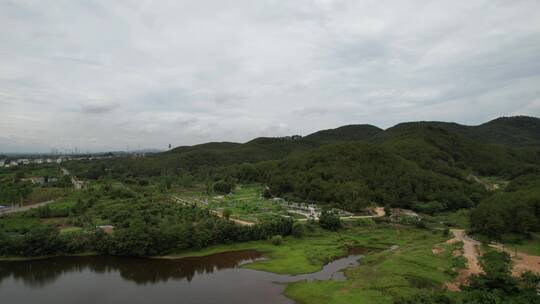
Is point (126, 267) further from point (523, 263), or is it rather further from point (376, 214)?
point (376, 214)

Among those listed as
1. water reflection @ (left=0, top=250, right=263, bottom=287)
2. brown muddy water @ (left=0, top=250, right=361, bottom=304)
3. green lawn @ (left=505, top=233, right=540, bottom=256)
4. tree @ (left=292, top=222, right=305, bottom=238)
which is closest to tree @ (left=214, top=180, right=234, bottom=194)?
tree @ (left=292, top=222, right=305, bottom=238)

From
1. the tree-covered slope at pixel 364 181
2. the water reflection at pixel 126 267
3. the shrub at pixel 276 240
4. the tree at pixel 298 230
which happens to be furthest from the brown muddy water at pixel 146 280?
the tree-covered slope at pixel 364 181

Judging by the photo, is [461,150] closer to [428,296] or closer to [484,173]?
[484,173]

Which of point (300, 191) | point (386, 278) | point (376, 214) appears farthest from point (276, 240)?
point (300, 191)

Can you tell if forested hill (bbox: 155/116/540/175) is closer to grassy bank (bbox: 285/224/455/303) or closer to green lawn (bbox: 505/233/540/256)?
green lawn (bbox: 505/233/540/256)

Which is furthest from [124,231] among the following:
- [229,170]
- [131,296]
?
[229,170]
